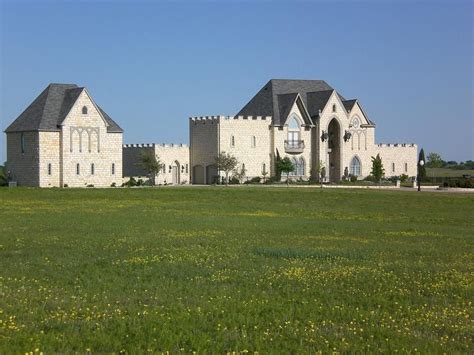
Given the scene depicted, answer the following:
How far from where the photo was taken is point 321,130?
8831 centimetres

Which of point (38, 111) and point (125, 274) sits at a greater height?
point (38, 111)

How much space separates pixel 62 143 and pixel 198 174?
19.0 metres

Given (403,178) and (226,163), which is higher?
(226,163)

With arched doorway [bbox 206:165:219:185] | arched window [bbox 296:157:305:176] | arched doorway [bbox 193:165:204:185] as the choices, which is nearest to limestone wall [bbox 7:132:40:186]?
arched doorway [bbox 206:165:219:185]

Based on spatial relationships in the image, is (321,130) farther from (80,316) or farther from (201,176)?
(80,316)

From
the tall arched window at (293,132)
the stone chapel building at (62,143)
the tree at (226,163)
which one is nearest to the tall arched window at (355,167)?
the tall arched window at (293,132)

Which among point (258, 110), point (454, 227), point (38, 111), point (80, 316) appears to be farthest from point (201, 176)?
point (80, 316)

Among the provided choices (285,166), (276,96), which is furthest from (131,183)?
(276,96)

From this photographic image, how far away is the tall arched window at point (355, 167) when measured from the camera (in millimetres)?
92438

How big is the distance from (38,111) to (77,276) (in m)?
59.9

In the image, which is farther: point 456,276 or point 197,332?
point 456,276

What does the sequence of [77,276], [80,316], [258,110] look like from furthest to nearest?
[258,110]
[77,276]
[80,316]

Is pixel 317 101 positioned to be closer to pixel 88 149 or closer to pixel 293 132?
pixel 293 132

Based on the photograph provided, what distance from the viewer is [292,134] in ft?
287
